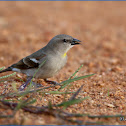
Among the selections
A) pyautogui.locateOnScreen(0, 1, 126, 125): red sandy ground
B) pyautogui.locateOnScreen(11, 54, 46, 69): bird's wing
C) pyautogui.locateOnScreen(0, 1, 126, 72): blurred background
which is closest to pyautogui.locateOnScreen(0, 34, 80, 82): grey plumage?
pyautogui.locateOnScreen(11, 54, 46, 69): bird's wing

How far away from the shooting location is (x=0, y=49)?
6.83 m

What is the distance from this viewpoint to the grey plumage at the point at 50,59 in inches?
178

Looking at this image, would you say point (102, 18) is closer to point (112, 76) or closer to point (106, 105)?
point (112, 76)

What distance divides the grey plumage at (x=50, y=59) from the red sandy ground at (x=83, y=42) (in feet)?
1.49

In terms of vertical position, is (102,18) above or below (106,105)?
above

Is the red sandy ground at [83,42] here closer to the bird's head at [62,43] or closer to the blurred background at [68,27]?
the blurred background at [68,27]

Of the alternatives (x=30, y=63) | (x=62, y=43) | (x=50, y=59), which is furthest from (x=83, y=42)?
(x=50, y=59)

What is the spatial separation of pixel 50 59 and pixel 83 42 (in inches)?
146

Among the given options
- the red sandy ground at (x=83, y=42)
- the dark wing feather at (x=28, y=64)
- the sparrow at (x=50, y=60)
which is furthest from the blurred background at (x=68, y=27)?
the sparrow at (x=50, y=60)

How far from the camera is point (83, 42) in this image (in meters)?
8.06

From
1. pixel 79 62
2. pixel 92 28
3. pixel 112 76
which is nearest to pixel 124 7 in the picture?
pixel 92 28

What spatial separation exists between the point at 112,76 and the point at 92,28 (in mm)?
4573

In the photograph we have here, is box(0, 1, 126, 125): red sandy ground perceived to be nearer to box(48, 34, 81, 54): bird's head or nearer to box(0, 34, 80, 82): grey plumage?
box(0, 34, 80, 82): grey plumage

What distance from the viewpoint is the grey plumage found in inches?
178
